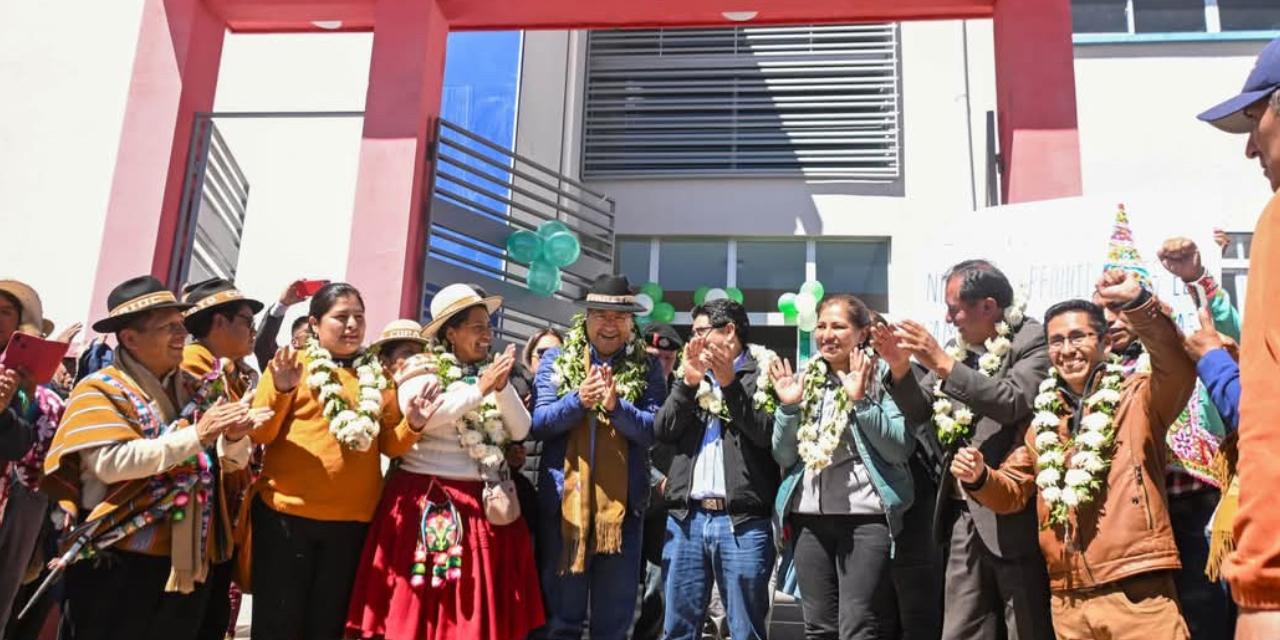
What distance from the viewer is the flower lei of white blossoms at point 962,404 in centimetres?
375

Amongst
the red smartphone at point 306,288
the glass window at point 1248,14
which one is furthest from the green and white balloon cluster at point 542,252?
the glass window at point 1248,14

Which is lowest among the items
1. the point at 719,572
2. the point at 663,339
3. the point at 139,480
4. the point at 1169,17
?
the point at 719,572

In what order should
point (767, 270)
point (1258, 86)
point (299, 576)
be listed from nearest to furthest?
1. point (1258, 86)
2. point (299, 576)
3. point (767, 270)

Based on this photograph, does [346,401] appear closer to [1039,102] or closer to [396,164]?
[396,164]

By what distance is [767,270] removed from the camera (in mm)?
11250

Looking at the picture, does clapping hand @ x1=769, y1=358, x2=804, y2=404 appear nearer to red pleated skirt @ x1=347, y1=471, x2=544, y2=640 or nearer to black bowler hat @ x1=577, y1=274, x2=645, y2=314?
black bowler hat @ x1=577, y1=274, x2=645, y2=314

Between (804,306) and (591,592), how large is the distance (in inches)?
236

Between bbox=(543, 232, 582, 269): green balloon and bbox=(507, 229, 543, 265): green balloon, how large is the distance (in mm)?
75

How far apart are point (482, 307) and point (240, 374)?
109 centimetres

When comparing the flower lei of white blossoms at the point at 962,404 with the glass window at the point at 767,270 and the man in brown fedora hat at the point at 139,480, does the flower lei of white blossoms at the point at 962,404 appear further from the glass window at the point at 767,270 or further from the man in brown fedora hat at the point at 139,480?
the glass window at the point at 767,270

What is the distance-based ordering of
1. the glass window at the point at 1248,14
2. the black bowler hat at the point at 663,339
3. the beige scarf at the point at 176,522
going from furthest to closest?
1. the glass window at the point at 1248,14
2. the black bowler hat at the point at 663,339
3. the beige scarf at the point at 176,522

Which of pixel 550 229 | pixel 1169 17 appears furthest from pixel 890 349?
pixel 1169 17

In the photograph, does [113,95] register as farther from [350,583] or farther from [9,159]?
[350,583]

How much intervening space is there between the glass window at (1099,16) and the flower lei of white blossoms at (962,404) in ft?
23.0
